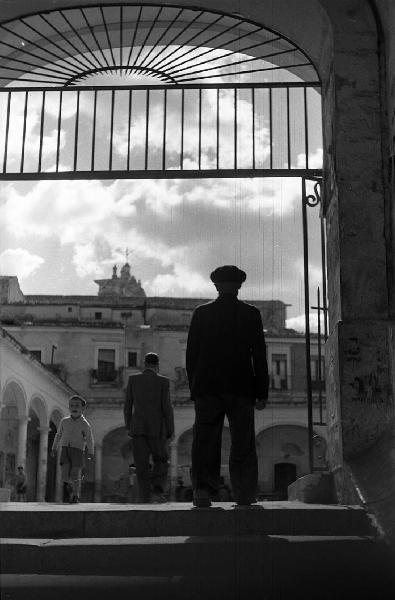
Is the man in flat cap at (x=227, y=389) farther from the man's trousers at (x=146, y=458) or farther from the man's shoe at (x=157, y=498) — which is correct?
the man's shoe at (x=157, y=498)

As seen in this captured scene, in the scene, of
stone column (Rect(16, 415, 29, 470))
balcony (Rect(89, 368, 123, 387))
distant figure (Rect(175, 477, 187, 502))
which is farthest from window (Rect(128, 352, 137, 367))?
stone column (Rect(16, 415, 29, 470))

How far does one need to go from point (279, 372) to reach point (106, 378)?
8141 mm

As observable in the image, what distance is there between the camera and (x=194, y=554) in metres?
4.36

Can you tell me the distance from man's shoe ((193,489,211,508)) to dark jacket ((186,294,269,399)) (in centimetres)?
64

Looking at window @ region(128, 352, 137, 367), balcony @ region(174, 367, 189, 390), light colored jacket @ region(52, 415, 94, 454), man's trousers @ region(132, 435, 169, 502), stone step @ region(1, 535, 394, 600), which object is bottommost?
stone step @ region(1, 535, 394, 600)

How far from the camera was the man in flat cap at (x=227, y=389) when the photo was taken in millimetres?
5652

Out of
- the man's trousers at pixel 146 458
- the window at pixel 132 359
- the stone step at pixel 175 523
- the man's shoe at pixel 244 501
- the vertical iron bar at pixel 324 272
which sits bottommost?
the stone step at pixel 175 523

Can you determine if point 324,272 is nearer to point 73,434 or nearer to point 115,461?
point 73,434

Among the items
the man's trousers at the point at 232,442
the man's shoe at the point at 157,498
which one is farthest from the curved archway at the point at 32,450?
the man's trousers at the point at 232,442

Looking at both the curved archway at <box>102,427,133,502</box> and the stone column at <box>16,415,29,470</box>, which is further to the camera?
the curved archway at <box>102,427,133,502</box>

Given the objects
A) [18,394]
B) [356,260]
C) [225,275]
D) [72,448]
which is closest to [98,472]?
[18,394]

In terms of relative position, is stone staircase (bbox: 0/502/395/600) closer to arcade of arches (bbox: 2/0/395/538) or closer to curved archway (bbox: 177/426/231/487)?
arcade of arches (bbox: 2/0/395/538)

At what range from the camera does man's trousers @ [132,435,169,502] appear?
835 cm

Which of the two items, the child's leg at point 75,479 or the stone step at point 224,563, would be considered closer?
the stone step at point 224,563
